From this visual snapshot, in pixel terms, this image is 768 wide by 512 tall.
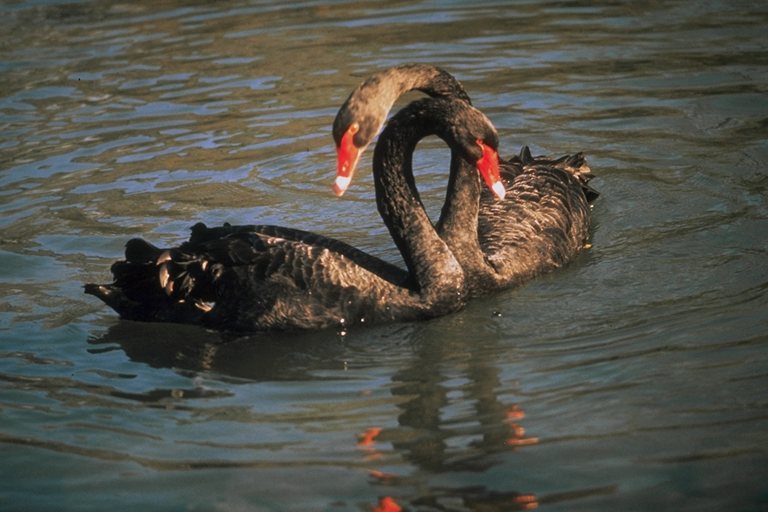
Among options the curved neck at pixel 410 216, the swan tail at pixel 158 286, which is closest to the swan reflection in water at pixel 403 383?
the swan tail at pixel 158 286

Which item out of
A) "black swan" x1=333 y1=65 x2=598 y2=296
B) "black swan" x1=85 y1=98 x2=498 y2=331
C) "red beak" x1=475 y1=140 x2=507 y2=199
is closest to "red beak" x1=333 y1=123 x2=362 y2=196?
"black swan" x1=333 y1=65 x2=598 y2=296

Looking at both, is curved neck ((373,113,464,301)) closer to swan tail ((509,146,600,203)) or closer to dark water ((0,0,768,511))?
dark water ((0,0,768,511))

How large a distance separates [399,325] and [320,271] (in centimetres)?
52

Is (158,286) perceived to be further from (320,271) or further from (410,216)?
(410,216)

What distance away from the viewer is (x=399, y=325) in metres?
6.52

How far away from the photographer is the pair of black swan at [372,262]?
255 inches

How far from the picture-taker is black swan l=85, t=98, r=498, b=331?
6.48m

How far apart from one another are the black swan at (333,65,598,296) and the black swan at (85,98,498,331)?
0.22 m

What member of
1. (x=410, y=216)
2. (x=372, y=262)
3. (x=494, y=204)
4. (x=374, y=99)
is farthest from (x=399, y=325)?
(x=494, y=204)

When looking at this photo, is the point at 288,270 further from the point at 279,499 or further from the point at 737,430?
the point at 737,430

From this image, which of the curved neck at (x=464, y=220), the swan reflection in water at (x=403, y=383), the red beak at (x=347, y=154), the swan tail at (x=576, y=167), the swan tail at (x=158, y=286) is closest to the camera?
the swan reflection in water at (x=403, y=383)

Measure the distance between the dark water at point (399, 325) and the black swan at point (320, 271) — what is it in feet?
0.45

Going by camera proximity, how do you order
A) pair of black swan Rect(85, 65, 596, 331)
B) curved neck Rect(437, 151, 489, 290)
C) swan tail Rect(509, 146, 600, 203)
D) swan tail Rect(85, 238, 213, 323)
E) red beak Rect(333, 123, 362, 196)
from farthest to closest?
swan tail Rect(509, 146, 600, 203), curved neck Rect(437, 151, 489, 290), swan tail Rect(85, 238, 213, 323), pair of black swan Rect(85, 65, 596, 331), red beak Rect(333, 123, 362, 196)

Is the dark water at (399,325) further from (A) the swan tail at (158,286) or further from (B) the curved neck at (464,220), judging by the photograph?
(B) the curved neck at (464,220)
